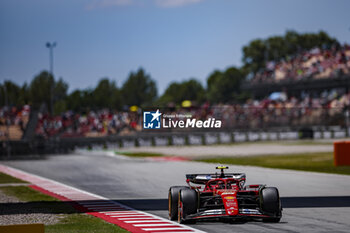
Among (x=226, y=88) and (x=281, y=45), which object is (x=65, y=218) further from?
(x=281, y=45)

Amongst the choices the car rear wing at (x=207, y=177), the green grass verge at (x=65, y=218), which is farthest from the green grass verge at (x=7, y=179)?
the car rear wing at (x=207, y=177)

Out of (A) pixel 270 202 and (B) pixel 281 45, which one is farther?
(B) pixel 281 45

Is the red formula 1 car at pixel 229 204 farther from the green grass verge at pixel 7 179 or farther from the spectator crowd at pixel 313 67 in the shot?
the spectator crowd at pixel 313 67

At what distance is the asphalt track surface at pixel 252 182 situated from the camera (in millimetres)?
11195

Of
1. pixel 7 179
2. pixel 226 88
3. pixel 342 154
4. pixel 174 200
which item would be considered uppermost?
pixel 226 88

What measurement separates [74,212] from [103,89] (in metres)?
113

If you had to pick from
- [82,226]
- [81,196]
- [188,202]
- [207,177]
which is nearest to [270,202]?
[188,202]

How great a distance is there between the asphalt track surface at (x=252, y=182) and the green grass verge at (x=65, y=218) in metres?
1.62

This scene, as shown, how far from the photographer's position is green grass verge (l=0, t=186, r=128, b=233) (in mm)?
11183

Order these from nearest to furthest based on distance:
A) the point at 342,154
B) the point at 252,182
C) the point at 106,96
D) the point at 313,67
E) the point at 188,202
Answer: the point at 188,202, the point at 252,182, the point at 342,154, the point at 313,67, the point at 106,96

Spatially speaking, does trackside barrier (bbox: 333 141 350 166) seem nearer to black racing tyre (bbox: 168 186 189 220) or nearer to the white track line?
the white track line

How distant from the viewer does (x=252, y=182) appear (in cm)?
2189

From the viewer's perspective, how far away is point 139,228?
1126 cm

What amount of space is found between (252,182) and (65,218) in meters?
10.2
